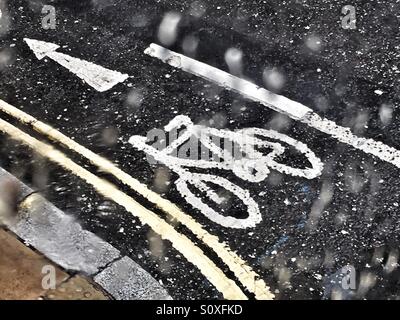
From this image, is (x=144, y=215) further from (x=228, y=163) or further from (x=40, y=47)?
(x=40, y=47)

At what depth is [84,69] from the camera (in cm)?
773

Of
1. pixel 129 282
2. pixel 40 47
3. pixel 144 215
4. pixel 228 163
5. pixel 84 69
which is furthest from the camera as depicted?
pixel 40 47

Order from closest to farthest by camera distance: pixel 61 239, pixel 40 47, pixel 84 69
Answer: pixel 61 239
pixel 84 69
pixel 40 47

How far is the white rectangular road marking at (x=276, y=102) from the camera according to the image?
6523 mm

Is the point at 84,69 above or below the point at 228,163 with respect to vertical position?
above

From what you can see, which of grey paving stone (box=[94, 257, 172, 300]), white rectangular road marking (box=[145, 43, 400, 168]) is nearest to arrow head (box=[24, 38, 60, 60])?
white rectangular road marking (box=[145, 43, 400, 168])

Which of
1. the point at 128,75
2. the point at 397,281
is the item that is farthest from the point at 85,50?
the point at 397,281

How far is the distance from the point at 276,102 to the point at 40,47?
2.78 metres

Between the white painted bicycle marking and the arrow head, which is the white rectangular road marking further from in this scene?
the arrow head

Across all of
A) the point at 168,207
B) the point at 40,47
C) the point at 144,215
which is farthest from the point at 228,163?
the point at 40,47

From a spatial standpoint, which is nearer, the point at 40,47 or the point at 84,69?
the point at 84,69

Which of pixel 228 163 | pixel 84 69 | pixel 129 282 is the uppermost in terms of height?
pixel 84 69

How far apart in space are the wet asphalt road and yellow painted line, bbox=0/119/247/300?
7 centimetres
